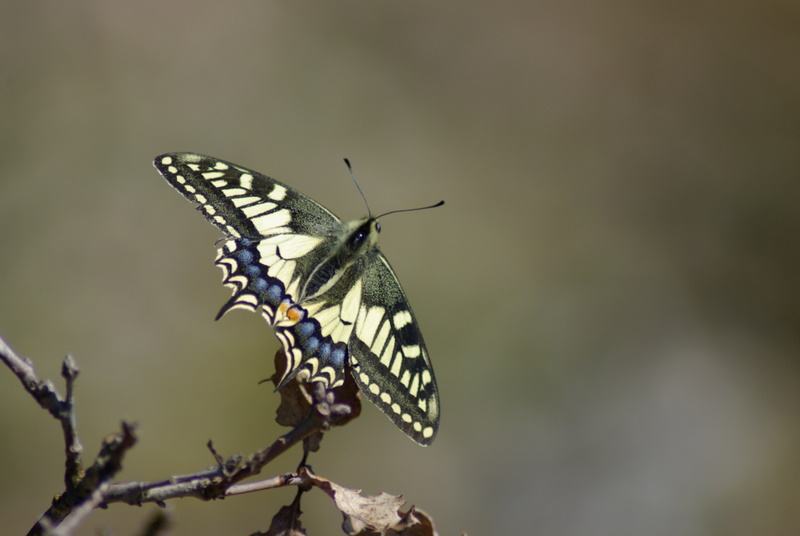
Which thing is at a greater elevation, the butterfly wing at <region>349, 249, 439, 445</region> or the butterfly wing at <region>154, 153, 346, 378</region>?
the butterfly wing at <region>154, 153, 346, 378</region>

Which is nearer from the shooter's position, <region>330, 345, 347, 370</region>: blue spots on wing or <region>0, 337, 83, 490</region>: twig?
<region>0, 337, 83, 490</region>: twig

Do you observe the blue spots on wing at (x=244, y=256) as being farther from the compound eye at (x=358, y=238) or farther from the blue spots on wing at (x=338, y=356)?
the blue spots on wing at (x=338, y=356)

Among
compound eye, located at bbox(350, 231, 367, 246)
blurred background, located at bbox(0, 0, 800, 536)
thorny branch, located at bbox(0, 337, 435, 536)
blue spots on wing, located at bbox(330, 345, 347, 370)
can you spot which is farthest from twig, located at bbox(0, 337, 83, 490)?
blurred background, located at bbox(0, 0, 800, 536)

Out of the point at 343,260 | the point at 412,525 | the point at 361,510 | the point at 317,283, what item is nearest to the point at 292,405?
the point at 361,510

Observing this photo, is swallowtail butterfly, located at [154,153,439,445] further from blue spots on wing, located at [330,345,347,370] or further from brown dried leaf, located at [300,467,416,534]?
brown dried leaf, located at [300,467,416,534]

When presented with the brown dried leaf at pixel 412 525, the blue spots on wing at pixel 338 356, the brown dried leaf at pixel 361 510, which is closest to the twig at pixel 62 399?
the brown dried leaf at pixel 361 510

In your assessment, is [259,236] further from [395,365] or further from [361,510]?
[361,510]

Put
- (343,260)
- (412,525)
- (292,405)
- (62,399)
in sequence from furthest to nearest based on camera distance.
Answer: (343,260), (292,405), (412,525), (62,399)

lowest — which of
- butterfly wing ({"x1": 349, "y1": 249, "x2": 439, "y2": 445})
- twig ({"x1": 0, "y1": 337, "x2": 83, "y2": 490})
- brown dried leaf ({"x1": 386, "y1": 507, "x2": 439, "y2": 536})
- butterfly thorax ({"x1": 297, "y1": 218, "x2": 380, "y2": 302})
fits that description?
brown dried leaf ({"x1": 386, "y1": 507, "x2": 439, "y2": 536})
